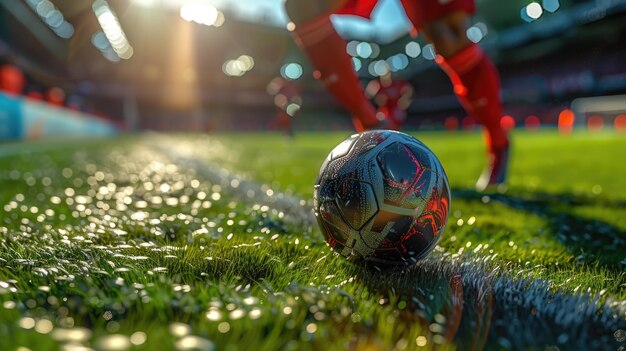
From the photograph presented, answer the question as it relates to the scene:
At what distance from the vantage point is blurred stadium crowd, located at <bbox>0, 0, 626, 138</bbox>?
28953 millimetres

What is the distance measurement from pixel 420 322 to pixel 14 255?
1420mm

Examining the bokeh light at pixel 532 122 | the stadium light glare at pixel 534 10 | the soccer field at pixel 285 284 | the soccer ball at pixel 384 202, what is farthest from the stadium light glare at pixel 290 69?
the soccer ball at pixel 384 202

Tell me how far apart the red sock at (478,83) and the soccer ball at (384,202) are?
1.81 m

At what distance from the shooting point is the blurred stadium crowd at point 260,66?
29.0 m

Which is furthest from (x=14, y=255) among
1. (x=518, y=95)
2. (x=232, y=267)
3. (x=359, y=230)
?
(x=518, y=95)

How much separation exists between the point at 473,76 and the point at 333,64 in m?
1.13

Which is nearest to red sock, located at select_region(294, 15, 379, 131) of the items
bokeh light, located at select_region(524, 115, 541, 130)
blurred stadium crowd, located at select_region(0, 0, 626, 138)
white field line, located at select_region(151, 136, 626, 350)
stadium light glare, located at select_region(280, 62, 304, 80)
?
white field line, located at select_region(151, 136, 626, 350)

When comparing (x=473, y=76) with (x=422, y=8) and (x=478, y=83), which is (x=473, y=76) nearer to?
(x=478, y=83)

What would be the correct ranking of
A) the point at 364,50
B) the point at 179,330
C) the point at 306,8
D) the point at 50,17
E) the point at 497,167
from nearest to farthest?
the point at 179,330 → the point at 306,8 → the point at 497,167 → the point at 50,17 → the point at 364,50

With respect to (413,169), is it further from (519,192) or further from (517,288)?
(519,192)

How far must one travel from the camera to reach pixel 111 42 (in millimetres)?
41125

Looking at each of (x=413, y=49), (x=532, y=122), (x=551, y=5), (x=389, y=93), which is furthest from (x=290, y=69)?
(x=389, y=93)

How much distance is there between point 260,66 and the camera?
53.8 meters

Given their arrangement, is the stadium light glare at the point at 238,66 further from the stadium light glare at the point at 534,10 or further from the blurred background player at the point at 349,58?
the blurred background player at the point at 349,58
